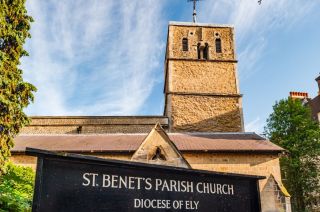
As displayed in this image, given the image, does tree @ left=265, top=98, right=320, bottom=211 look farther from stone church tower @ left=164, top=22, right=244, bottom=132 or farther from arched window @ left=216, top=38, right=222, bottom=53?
arched window @ left=216, top=38, right=222, bottom=53

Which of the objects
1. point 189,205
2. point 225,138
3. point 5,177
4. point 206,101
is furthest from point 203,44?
point 189,205

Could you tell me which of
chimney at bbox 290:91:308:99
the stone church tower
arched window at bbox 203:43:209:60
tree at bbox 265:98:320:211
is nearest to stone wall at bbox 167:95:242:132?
the stone church tower

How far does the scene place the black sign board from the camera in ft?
5.07

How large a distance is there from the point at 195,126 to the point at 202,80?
4.05m

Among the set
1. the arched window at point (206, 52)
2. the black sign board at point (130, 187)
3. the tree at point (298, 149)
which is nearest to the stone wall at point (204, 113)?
the arched window at point (206, 52)

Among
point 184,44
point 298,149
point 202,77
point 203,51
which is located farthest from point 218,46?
point 298,149

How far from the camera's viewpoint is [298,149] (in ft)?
82.6

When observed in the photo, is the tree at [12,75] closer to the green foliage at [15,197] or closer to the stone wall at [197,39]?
the green foliage at [15,197]

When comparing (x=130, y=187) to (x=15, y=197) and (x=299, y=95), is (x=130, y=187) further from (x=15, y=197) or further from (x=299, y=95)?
(x=299, y=95)

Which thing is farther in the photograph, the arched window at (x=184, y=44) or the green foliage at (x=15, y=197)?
the arched window at (x=184, y=44)

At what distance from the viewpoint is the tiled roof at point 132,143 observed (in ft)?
54.5

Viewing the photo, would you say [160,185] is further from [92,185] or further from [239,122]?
[239,122]

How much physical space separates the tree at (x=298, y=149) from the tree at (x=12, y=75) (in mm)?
21319

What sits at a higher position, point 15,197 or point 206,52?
point 206,52
